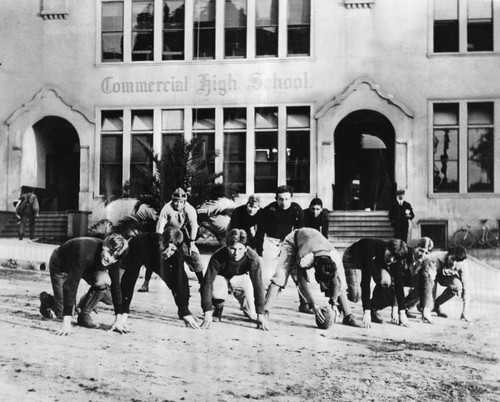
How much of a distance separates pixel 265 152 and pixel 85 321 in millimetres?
1292

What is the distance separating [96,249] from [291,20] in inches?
63.1

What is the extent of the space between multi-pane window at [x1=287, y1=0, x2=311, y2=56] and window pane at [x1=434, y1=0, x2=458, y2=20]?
0.70 m

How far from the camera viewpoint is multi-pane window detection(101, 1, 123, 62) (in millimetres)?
3455

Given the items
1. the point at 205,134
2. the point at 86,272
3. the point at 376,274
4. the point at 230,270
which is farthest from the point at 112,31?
the point at 376,274

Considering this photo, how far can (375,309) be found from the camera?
347 cm

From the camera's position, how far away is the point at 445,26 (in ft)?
11.3

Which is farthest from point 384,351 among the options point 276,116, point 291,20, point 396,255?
point 291,20

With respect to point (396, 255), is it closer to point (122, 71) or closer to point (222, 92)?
point (222, 92)

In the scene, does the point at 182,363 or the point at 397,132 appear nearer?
the point at 182,363

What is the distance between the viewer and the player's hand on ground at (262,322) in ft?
10.9

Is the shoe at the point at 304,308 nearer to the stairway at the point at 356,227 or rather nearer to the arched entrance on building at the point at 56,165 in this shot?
the stairway at the point at 356,227

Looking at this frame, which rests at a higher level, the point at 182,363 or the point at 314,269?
the point at 314,269

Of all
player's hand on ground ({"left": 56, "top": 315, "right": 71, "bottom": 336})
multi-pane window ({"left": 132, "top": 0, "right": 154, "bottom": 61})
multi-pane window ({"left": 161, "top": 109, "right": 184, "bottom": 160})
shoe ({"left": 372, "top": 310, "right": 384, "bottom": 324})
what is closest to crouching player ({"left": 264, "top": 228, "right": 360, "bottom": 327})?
shoe ({"left": 372, "top": 310, "right": 384, "bottom": 324})

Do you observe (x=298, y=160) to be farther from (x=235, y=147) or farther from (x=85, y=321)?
(x=85, y=321)
